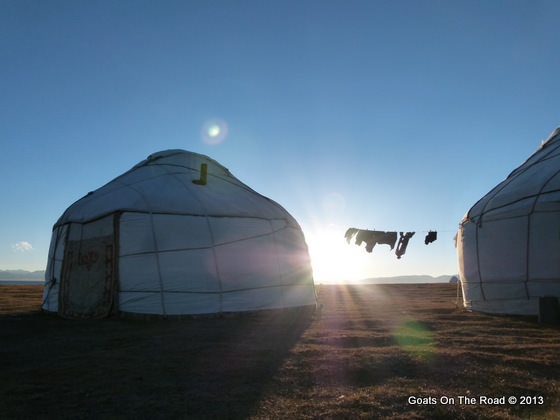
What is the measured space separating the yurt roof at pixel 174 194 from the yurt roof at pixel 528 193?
14.5ft

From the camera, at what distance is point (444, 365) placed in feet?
12.0

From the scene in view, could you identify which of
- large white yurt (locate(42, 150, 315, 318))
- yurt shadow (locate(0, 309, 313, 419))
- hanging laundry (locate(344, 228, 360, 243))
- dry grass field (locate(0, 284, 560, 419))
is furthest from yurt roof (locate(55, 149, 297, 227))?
hanging laundry (locate(344, 228, 360, 243))

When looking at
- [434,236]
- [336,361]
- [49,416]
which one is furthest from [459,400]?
[434,236]

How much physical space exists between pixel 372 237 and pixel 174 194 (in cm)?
720

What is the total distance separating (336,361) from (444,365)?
101 cm

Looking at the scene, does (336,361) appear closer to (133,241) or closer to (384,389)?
(384,389)

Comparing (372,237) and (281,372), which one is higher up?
(372,237)

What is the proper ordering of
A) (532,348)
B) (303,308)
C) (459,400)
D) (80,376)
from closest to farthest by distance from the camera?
(459,400)
(80,376)
(532,348)
(303,308)

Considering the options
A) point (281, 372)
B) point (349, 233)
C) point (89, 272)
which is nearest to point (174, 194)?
point (89, 272)

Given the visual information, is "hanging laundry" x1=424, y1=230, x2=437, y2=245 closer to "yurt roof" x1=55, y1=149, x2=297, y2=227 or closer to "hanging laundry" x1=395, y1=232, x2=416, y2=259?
"hanging laundry" x1=395, y1=232, x2=416, y2=259

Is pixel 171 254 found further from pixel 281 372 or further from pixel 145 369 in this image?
pixel 281 372

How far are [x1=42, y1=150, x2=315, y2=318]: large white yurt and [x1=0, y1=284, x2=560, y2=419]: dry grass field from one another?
1254 mm

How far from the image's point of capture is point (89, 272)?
7.76 meters

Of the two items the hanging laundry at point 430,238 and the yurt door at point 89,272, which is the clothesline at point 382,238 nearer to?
the hanging laundry at point 430,238
